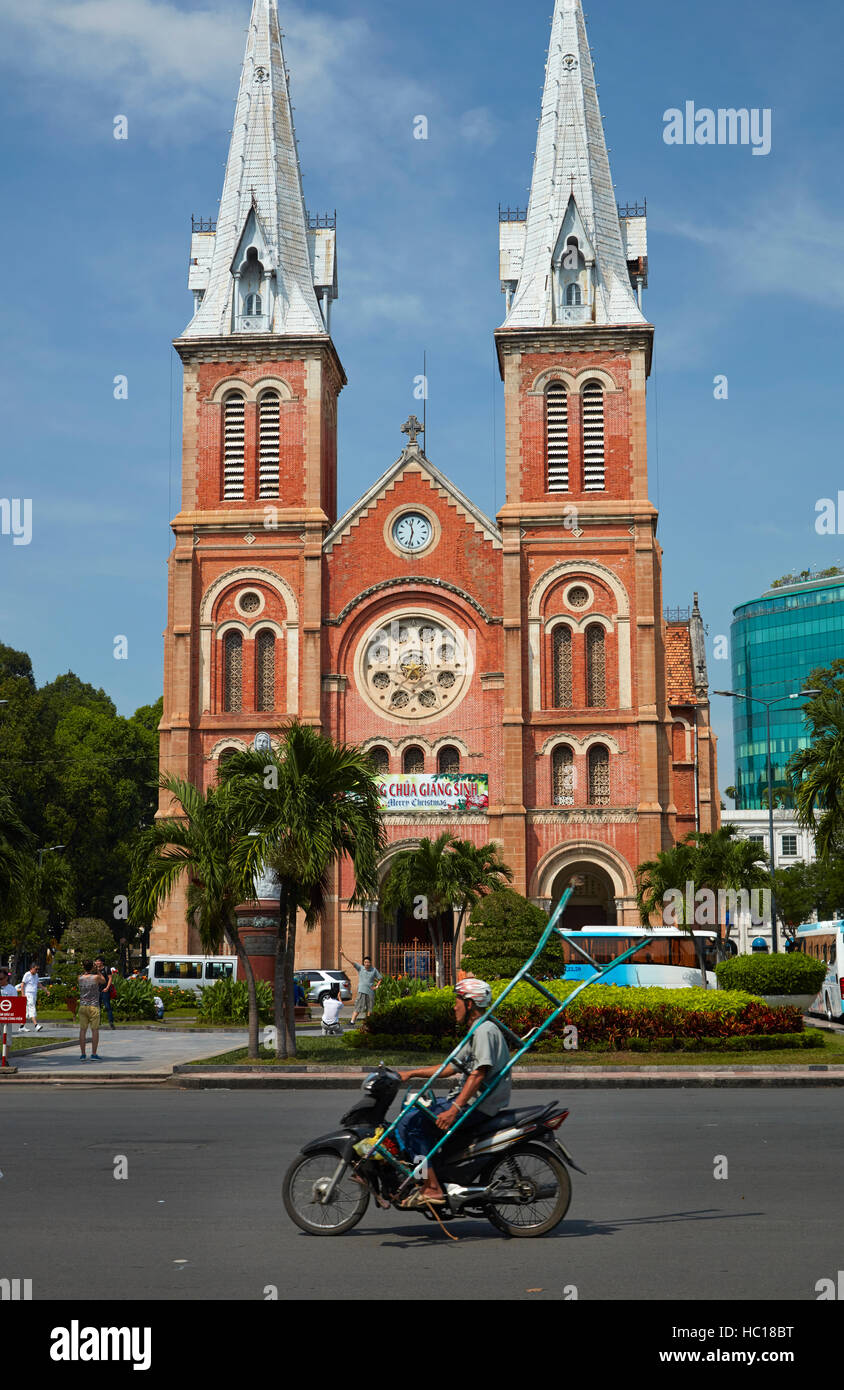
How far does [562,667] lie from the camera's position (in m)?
52.4

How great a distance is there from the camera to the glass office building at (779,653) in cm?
13875

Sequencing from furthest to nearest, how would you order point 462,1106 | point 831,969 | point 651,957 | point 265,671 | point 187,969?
point 265,671
point 187,969
point 651,957
point 831,969
point 462,1106

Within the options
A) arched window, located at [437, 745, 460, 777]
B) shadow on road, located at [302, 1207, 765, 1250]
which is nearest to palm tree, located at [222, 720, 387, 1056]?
shadow on road, located at [302, 1207, 765, 1250]

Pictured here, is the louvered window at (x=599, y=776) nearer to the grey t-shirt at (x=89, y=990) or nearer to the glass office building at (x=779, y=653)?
the grey t-shirt at (x=89, y=990)

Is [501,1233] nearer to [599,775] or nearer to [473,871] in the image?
[473,871]

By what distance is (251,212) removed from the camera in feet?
187

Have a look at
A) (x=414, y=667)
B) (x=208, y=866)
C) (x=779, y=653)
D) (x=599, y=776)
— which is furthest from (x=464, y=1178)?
(x=779, y=653)

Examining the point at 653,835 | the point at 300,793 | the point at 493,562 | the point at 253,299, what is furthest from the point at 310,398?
the point at 300,793

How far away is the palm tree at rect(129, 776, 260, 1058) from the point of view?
25312 millimetres

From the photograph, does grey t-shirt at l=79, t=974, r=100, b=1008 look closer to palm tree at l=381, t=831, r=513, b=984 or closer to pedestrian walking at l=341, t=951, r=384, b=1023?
pedestrian walking at l=341, t=951, r=384, b=1023

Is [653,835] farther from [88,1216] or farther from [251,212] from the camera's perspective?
[88,1216]

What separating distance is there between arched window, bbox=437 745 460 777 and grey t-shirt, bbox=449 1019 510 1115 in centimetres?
4233

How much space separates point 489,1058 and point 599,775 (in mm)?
41850

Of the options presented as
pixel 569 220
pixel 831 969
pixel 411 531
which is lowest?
pixel 831 969
